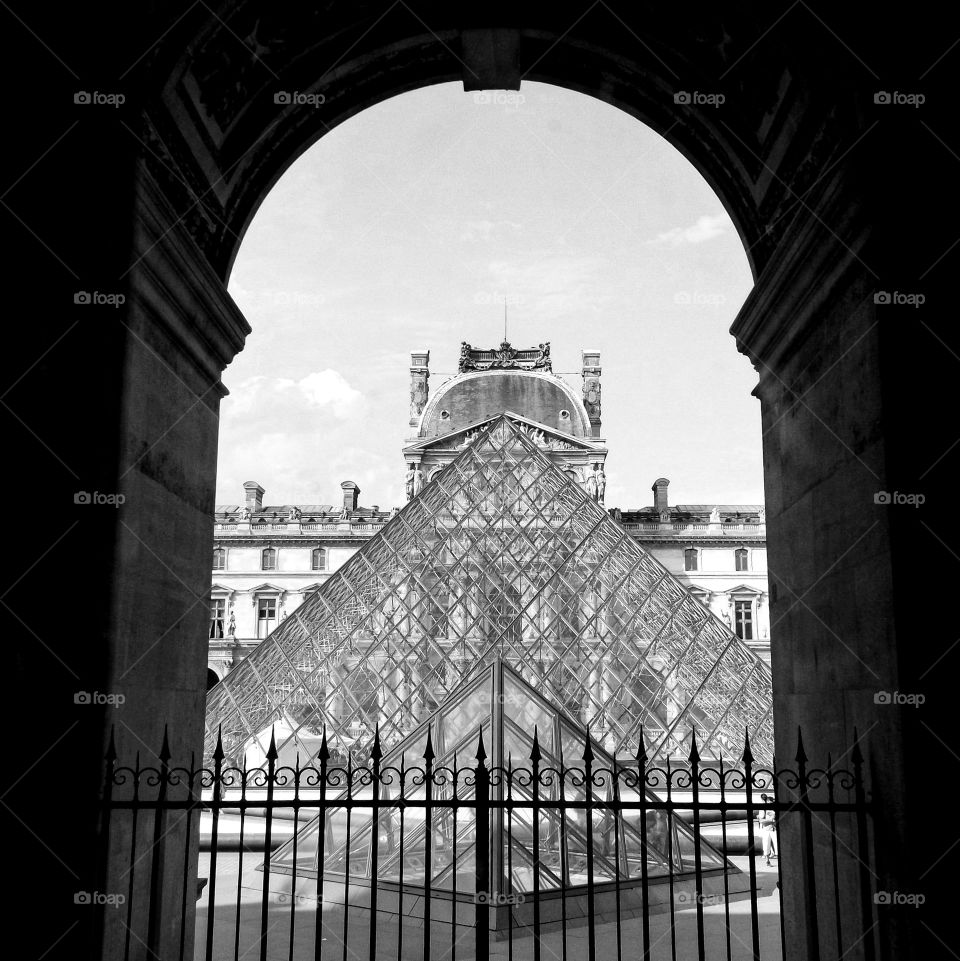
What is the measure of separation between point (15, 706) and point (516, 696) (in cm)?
750

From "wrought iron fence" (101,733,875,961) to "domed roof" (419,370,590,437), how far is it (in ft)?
112

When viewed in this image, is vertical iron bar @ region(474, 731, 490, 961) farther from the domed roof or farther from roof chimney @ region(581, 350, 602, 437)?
roof chimney @ region(581, 350, 602, 437)

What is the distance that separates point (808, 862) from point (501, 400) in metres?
44.1

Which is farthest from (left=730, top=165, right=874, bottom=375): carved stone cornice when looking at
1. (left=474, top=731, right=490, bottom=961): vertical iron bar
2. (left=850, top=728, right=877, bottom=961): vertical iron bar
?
(left=474, top=731, right=490, bottom=961): vertical iron bar

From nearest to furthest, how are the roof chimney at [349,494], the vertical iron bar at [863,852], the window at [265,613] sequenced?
the vertical iron bar at [863,852] < the window at [265,613] < the roof chimney at [349,494]

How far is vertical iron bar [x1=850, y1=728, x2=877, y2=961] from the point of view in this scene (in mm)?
3850

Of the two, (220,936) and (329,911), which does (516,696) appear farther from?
(220,936)

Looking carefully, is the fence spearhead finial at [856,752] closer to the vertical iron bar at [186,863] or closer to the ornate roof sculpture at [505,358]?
the vertical iron bar at [186,863]

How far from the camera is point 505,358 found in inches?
1939

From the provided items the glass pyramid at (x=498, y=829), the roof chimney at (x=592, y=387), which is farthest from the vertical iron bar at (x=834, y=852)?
the roof chimney at (x=592, y=387)

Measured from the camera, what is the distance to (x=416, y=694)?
1602 centimetres

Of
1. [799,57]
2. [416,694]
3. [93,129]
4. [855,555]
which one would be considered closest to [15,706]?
[93,129]

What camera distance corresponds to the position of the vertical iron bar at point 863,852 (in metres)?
3.85

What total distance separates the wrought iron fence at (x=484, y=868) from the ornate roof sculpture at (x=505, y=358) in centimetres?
3684
